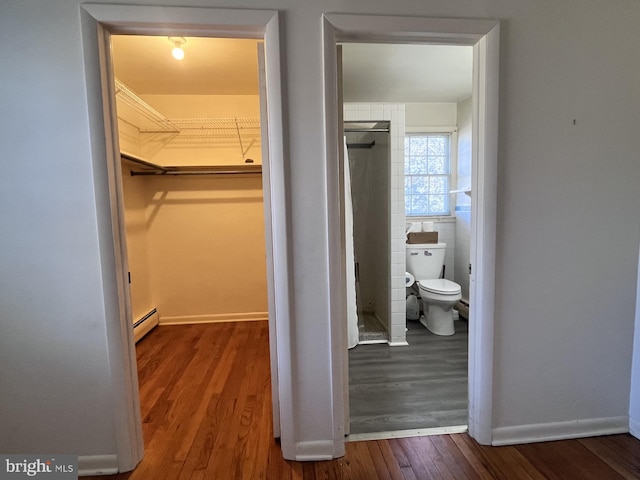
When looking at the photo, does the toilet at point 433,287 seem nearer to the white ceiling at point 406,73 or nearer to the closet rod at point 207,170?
the white ceiling at point 406,73

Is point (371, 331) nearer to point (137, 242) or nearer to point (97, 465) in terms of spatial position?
point (97, 465)

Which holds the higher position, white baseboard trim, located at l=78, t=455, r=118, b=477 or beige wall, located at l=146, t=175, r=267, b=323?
beige wall, located at l=146, t=175, r=267, b=323

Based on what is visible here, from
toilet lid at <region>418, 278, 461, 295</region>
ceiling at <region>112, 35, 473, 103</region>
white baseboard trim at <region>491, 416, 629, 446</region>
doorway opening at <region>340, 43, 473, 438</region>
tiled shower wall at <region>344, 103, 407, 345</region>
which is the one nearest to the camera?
white baseboard trim at <region>491, 416, 629, 446</region>

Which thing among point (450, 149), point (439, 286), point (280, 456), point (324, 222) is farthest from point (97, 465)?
point (450, 149)

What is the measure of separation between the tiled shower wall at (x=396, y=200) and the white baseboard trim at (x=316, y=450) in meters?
1.40

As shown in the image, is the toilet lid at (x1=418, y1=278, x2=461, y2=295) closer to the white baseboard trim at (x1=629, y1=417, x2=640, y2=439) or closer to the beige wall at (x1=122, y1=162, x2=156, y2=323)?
→ the white baseboard trim at (x1=629, y1=417, x2=640, y2=439)

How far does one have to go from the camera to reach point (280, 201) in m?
1.35

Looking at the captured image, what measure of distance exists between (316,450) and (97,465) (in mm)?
1006

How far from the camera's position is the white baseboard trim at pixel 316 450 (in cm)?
146

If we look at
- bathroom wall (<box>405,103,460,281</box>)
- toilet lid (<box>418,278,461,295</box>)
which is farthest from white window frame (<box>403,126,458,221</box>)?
toilet lid (<box>418,278,461,295</box>)

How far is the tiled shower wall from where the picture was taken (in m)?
Answer: 2.56

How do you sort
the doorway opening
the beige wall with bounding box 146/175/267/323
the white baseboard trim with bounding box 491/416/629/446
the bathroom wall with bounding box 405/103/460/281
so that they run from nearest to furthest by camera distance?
the white baseboard trim with bounding box 491/416/629/446, the doorway opening, the beige wall with bounding box 146/175/267/323, the bathroom wall with bounding box 405/103/460/281

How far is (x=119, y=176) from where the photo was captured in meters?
1.37

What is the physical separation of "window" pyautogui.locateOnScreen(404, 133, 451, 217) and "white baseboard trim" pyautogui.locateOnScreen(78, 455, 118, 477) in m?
3.19
